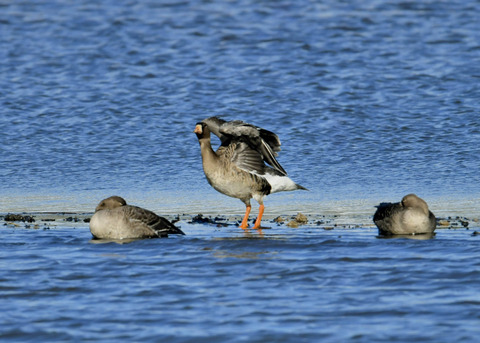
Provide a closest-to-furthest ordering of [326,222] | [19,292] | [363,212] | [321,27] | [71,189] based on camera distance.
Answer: [19,292]
[326,222]
[363,212]
[71,189]
[321,27]

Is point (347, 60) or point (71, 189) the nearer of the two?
point (71, 189)

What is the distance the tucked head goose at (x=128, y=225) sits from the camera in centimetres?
1049

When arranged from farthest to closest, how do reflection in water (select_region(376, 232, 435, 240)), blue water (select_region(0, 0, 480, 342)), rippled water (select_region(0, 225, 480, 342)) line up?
reflection in water (select_region(376, 232, 435, 240)), blue water (select_region(0, 0, 480, 342)), rippled water (select_region(0, 225, 480, 342))

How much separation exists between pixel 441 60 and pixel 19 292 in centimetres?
1731

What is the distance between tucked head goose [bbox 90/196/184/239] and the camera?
1049cm

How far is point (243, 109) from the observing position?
19562 millimetres

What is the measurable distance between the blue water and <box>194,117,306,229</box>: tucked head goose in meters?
0.51

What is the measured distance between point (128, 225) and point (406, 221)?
11.7 ft

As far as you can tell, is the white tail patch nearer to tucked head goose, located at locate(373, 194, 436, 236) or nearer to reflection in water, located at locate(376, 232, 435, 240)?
tucked head goose, located at locate(373, 194, 436, 236)

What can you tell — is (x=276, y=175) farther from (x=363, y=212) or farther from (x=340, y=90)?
(x=340, y=90)

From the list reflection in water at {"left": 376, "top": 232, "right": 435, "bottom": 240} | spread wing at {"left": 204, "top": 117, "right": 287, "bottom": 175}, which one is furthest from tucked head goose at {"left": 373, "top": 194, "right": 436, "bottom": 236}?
spread wing at {"left": 204, "top": 117, "right": 287, "bottom": 175}

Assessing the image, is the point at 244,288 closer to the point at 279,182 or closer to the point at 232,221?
the point at 232,221

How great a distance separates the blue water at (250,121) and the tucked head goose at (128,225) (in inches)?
11.9

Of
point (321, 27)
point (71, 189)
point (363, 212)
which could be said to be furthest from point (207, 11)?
point (363, 212)
